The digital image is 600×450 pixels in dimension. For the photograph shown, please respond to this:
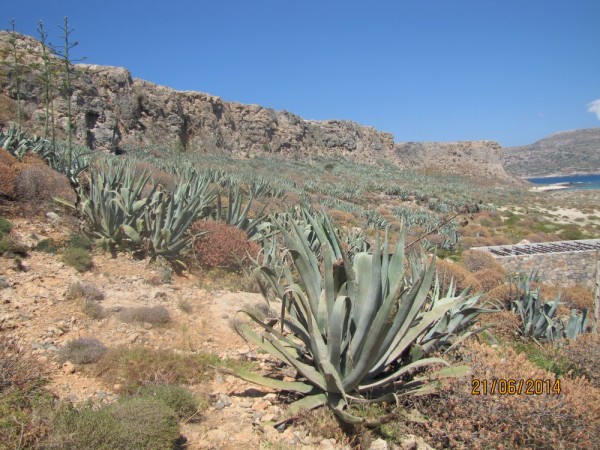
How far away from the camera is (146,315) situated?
464 cm

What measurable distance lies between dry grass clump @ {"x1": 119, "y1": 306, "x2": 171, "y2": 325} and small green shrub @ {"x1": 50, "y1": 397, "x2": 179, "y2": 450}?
193 cm

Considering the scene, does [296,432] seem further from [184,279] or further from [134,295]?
[184,279]

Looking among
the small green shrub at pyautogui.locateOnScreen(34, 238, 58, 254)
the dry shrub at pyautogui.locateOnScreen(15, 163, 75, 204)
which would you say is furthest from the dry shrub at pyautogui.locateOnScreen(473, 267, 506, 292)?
the dry shrub at pyautogui.locateOnScreen(15, 163, 75, 204)

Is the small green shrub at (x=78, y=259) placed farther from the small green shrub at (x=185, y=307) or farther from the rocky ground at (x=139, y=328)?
the small green shrub at (x=185, y=307)

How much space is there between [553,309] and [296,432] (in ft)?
16.2

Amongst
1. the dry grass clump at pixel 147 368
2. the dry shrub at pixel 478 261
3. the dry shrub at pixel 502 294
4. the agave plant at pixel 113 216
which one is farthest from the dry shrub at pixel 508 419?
the dry shrub at pixel 478 261

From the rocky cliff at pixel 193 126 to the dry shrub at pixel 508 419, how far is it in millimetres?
Result: 14123

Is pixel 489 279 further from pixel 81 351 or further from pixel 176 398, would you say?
pixel 81 351

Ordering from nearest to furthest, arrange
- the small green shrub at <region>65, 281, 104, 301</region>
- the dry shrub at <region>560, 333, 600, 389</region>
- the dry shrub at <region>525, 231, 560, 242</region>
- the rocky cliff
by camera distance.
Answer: the dry shrub at <region>560, 333, 600, 389</region>, the small green shrub at <region>65, 281, 104, 301</region>, the dry shrub at <region>525, 231, 560, 242</region>, the rocky cliff

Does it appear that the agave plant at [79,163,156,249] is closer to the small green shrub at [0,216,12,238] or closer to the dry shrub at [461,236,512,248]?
the small green shrub at [0,216,12,238]

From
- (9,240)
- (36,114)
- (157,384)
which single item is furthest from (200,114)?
(157,384)

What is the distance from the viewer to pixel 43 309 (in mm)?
4543

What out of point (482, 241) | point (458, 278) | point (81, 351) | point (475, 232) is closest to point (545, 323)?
point (458, 278)

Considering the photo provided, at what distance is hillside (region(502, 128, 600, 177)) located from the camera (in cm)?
15662
